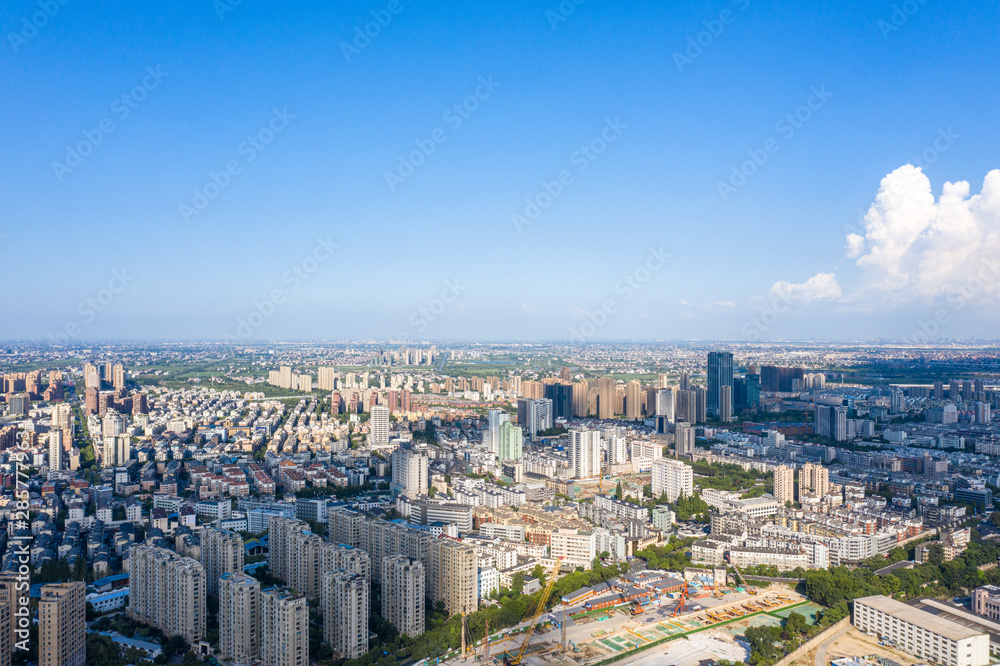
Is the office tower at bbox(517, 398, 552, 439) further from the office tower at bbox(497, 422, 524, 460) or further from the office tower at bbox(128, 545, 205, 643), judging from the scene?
the office tower at bbox(128, 545, 205, 643)

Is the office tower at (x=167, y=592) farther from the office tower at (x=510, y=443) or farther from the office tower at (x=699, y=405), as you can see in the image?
the office tower at (x=699, y=405)

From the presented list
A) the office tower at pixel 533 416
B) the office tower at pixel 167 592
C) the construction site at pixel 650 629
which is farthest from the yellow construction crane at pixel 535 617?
the office tower at pixel 533 416

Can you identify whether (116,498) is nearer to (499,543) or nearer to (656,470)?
(499,543)

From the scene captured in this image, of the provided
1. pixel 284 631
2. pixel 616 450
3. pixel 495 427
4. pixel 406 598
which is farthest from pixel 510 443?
pixel 284 631

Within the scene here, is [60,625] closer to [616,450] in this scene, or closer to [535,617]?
[535,617]

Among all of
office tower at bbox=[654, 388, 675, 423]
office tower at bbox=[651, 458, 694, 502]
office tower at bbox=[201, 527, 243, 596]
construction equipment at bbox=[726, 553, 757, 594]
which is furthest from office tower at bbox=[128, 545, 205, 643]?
office tower at bbox=[654, 388, 675, 423]
